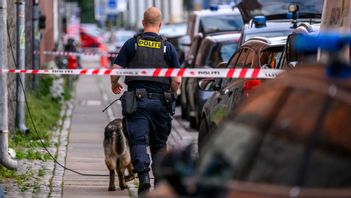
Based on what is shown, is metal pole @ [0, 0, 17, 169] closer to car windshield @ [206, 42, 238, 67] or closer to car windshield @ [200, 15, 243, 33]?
car windshield @ [206, 42, 238, 67]

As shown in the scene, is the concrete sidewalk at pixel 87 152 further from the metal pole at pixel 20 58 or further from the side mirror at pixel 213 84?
the side mirror at pixel 213 84

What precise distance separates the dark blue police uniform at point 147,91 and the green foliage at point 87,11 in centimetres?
6731

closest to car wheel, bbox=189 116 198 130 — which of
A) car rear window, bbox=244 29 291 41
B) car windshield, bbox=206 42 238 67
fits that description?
car windshield, bbox=206 42 238 67

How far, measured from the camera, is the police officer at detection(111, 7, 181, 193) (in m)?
10.4

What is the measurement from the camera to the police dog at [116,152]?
37.9 ft

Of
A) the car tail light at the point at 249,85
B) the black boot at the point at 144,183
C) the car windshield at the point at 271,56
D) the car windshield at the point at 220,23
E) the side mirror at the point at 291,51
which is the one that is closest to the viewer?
the black boot at the point at 144,183

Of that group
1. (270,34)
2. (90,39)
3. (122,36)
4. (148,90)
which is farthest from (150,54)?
(90,39)

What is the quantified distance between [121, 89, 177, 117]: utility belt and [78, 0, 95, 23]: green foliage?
221 feet

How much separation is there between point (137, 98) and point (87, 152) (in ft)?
16.3

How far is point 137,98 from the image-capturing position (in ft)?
34.1

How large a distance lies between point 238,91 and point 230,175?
245 inches

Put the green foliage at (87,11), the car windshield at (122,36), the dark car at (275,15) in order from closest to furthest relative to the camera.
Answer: the dark car at (275,15) < the car windshield at (122,36) < the green foliage at (87,11)

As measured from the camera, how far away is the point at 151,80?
410 inches

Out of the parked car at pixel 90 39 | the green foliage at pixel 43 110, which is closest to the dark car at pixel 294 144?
the green foliage at pixel 43 110
